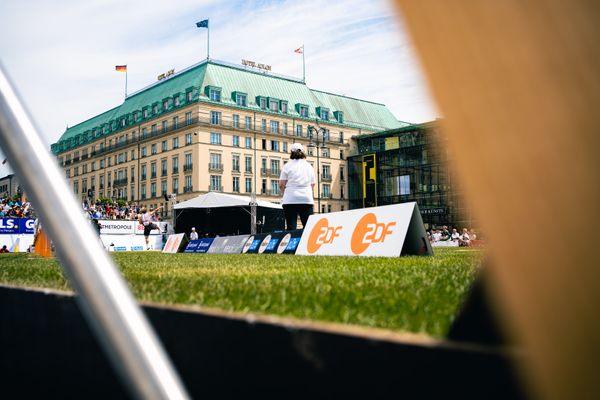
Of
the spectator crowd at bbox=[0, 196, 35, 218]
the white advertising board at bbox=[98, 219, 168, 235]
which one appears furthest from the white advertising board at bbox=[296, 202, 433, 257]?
the spectator crowd at bbox=[0, 196, 35, 218]

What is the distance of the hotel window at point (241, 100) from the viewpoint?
6731 cm

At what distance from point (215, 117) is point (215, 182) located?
800cm

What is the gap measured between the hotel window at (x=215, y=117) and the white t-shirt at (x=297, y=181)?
56.7 m

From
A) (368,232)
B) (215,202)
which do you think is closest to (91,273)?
(368,232)

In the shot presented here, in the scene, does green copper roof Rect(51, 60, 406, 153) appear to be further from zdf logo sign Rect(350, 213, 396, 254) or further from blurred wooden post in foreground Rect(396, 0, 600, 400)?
blurred wooden post in foreground Rect(396, 0, 600, 400)

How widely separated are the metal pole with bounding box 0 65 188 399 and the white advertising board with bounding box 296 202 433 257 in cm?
715

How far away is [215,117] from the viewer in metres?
64.8

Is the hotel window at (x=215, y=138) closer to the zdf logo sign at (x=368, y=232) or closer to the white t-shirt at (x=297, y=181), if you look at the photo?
the white t-shirt at (x=297, y=181)

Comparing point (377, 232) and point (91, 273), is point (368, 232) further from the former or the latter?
point (91, 273)

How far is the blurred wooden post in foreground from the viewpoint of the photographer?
644 millimetres

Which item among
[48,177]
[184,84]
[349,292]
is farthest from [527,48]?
[184,84]

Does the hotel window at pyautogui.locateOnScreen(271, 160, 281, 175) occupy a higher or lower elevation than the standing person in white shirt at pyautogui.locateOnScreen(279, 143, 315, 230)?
higher

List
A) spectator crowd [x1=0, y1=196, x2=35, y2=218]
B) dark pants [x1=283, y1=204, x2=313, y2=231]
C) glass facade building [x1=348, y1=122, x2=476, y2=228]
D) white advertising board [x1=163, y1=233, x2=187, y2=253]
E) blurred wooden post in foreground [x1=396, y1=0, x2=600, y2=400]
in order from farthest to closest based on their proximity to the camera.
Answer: glass facade building [x1=348, y1=122, x2=476, y2=228], spectator crowd [x1=0, y1=196, x2=35, y2=218], white advertising board [x1=163, y1=233, x2=187, y2=253], dark pants [x1=283, y1=204, x2=313, y2=231], blurred wooden post in foreground [x1=396, y1=0, x2=600, y2=400]

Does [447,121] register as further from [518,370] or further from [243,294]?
[243,294]
